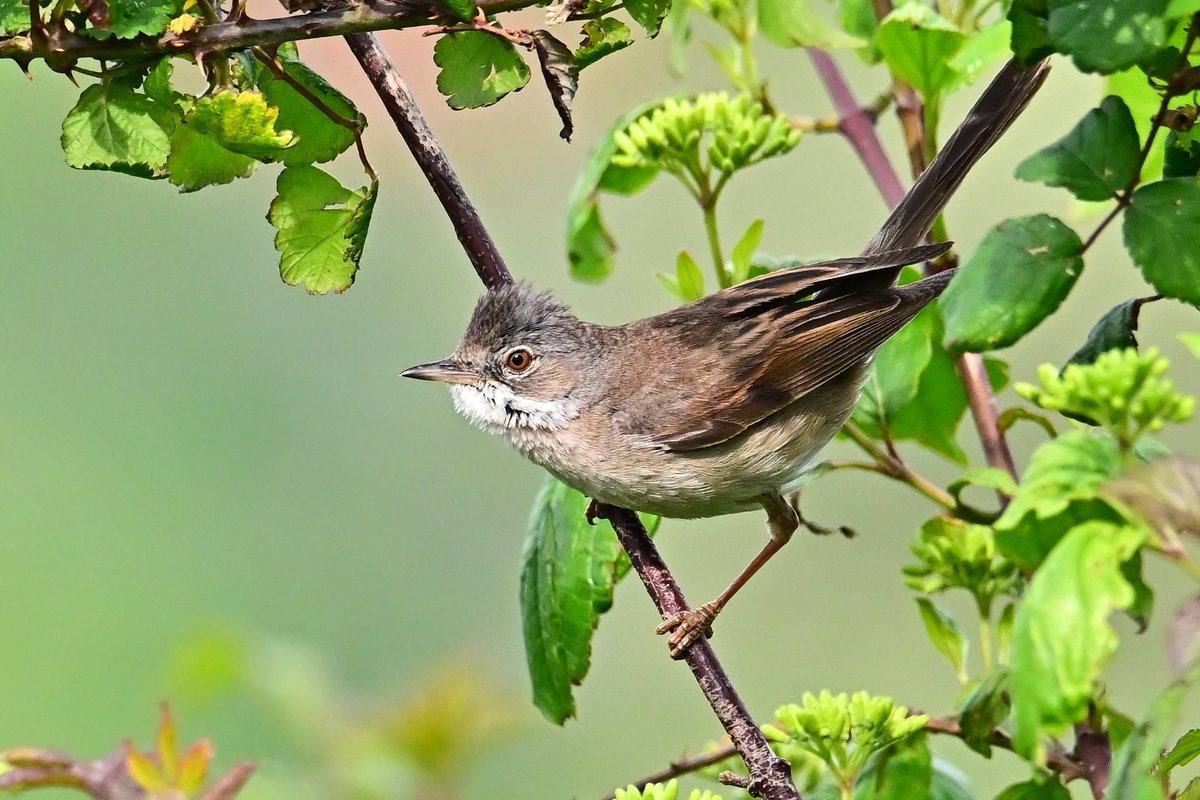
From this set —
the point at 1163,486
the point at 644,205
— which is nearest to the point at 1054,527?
the point at 1163,486

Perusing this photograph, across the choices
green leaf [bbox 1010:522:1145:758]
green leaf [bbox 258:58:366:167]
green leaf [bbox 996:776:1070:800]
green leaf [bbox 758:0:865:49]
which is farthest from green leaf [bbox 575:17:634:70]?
green leaf [bbox 996:776:1070:800]

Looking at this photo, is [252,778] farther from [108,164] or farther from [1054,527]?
[1054,527]

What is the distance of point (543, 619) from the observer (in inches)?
76.4

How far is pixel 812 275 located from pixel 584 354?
661 millimetres

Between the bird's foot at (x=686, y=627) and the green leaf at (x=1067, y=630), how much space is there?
83 cm

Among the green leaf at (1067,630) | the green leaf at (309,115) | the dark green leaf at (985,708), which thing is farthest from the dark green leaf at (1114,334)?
the green leaf at (309,115)

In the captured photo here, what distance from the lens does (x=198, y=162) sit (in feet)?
5.39

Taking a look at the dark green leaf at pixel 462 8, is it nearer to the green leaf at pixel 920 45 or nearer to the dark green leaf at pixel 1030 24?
the dark green leaf at pixel 1030 24

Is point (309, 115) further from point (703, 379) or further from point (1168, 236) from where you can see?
point (703, 379)

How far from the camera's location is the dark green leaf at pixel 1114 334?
164cm

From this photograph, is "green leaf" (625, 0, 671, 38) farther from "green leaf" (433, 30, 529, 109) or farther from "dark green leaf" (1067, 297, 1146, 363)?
"dark green leaf" (1067, 297, 1146, 363)

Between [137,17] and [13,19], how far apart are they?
0.16m

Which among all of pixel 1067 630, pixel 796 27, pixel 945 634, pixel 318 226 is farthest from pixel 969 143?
pixel 1067 630

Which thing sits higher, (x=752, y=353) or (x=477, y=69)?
(x=752, y=353)
